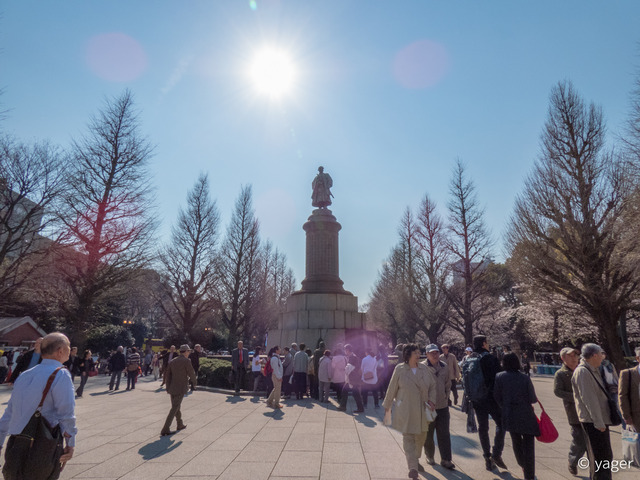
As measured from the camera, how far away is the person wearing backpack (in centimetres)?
484

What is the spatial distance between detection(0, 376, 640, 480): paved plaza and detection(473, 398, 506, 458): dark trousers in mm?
272

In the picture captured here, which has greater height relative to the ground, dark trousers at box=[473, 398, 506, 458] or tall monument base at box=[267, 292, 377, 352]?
tall monument base at box=[267, 292, 377, 352]

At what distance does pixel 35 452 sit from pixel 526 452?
506 centimetres

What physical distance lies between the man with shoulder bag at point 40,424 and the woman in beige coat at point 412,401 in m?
3.31

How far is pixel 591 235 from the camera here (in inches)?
460

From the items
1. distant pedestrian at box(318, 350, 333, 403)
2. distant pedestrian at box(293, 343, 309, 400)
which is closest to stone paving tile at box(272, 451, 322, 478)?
distant pedestrian at box(318, 350, 333, 403)

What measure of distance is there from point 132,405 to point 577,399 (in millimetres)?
10755

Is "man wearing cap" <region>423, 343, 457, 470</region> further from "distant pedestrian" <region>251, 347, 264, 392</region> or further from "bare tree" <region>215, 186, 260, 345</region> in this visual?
"bare tree" <region>215, 186, 260, 345</region>

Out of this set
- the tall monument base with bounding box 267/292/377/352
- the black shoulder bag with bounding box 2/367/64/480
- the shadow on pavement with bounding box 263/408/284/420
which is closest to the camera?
the black shoulder bag with bounding box 2/367/64/480

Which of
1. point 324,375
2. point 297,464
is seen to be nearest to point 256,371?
point 324,375

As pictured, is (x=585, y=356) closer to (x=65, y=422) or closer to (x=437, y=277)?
(x=65, y=422)

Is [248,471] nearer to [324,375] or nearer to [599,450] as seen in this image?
[599,450]

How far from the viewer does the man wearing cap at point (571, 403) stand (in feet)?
15.5

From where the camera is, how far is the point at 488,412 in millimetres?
5160
